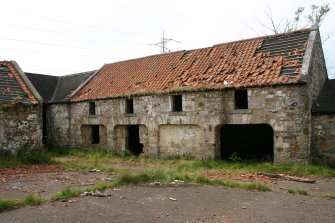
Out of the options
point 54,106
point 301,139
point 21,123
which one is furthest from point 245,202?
point 54,106

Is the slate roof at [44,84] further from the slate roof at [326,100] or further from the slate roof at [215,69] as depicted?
the slate roof at [326,100]

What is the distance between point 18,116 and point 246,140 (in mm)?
11458

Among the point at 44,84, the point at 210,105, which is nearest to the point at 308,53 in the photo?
the point at 210,105

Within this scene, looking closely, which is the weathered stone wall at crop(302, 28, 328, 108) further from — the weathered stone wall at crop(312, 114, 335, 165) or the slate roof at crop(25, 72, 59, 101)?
the slate roof at crop(25, 72, 59, 101)

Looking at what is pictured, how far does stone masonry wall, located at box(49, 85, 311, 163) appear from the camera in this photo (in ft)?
44.5

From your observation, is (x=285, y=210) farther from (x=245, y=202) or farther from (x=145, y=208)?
(x=145, y=208)

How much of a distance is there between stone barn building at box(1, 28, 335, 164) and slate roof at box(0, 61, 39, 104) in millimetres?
4006

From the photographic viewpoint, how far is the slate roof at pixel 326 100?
13.9m

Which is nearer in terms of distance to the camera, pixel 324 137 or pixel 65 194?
pixel 65 194

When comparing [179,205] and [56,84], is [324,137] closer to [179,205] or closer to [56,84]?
[179,205]

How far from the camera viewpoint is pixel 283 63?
14.9m

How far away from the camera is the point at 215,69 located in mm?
16797

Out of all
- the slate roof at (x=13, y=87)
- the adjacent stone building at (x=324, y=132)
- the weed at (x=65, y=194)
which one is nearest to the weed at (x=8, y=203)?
the weed at (x=65, y=194)

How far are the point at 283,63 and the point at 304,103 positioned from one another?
7.39 ft
